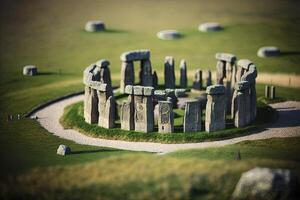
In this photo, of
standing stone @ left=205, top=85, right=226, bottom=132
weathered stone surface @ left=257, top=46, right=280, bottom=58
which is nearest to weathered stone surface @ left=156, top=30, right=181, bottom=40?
weathered stone surface @ left=257, top=46, right=280, bottom=58

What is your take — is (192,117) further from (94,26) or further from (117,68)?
(94,26)

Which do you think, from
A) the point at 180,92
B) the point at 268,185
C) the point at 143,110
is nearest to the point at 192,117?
the point at 143,110

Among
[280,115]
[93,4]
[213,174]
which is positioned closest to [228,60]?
[280,115]

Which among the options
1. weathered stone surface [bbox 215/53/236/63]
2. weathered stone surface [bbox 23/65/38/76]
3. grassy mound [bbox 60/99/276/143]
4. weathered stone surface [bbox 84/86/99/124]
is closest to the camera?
grassy mound [bbox 60/99/276/143]

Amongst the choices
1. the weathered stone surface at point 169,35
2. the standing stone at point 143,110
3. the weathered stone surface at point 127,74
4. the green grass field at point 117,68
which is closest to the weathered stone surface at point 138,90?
the standing stone at point 143,110

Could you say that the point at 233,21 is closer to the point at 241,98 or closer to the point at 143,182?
the point at 241,98

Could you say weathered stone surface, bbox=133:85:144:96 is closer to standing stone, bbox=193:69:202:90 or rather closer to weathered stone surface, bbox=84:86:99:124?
weathered stone surface, bbox=84:86:99:124
